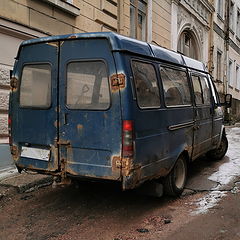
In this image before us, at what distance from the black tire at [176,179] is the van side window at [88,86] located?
5.27 feet

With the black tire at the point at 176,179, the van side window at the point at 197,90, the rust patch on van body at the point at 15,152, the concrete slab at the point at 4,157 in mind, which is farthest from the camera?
the concrete slab at the point at 4,157

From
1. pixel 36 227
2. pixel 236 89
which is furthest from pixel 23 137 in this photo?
pixel 236 89

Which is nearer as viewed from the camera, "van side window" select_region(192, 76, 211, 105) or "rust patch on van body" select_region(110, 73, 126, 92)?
"rust patch on van body" select_region(110, 73, 126, 92)

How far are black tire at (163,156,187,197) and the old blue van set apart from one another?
0.02 meters

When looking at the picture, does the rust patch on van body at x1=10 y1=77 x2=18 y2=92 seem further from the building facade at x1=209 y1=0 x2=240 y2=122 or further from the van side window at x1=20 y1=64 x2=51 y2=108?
the building facade at x1=209 y1=0 x2=240 y2=122

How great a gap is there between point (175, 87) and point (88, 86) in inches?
60.8

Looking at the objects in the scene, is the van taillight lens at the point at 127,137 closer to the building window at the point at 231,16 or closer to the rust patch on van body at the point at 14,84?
the rust patch on van body at the point at 14,84

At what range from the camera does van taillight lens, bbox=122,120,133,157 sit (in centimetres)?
373

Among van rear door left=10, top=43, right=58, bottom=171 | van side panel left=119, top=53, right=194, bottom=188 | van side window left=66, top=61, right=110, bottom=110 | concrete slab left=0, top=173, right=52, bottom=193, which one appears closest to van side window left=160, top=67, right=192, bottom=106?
van side panel left=119, top=53, right=194, bottom=188

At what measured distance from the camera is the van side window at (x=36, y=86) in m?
4.21

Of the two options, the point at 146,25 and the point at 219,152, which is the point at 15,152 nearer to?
the point at 219,152

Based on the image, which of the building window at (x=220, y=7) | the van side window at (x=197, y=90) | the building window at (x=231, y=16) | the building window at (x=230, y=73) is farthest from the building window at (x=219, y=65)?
the van side window at (x=197, y=90)

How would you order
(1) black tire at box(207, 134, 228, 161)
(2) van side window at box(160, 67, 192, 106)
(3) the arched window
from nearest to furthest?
(2) van side window at box(160, 67, 192, 106) < (1) black tire at box(207, 134, 228, 161) < (3) the arched window

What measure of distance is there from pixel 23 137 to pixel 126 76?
1.65 m
